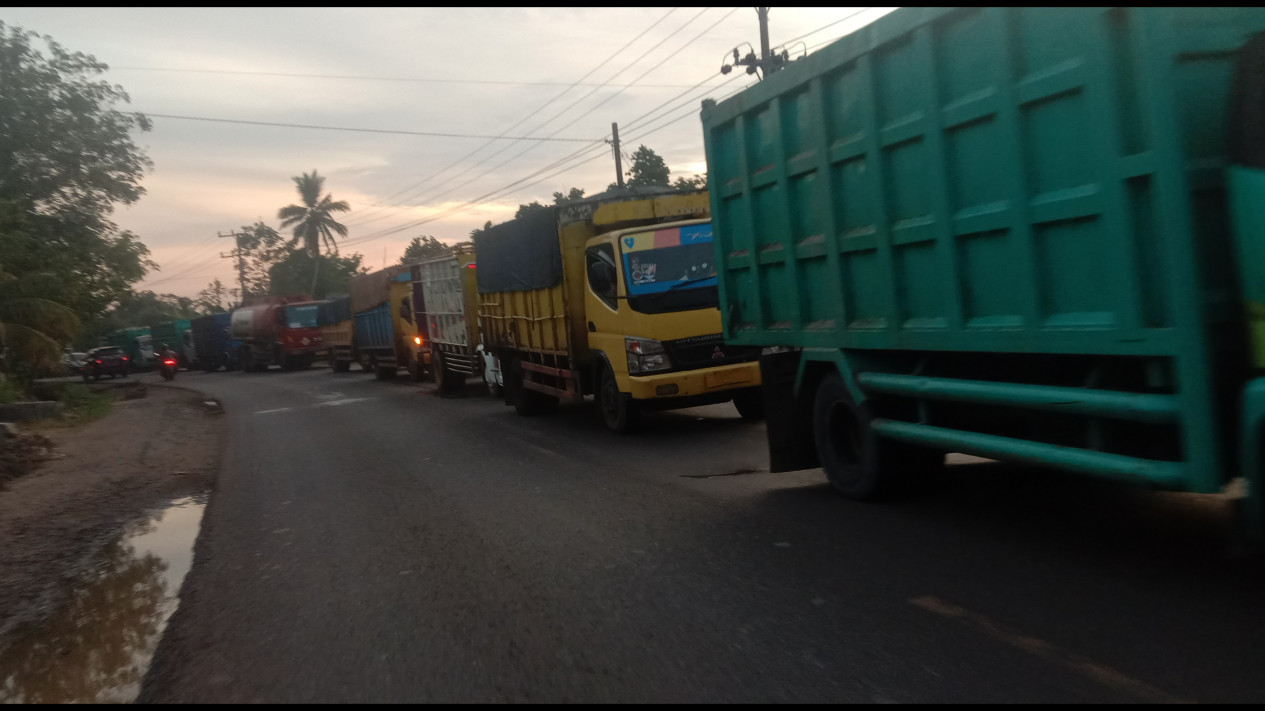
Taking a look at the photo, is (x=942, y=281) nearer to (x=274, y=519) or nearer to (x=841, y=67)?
(x=841, y=67)

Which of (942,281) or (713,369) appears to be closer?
(942,281)

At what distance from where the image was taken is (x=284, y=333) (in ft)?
134

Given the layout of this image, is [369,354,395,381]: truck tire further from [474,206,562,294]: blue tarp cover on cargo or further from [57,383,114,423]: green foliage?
[474,206,562,294]: blue tarp cover on cargo

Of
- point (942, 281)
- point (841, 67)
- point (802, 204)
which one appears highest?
point (841, 67)

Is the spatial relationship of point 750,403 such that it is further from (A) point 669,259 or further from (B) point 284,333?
(B) point 284,333

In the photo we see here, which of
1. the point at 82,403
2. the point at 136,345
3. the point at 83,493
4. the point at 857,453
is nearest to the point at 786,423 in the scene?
the point at 857,453

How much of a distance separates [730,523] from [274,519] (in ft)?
13.4

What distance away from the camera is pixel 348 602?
18.8ft

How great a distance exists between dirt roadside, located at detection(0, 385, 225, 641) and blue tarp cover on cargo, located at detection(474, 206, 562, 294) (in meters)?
4.79

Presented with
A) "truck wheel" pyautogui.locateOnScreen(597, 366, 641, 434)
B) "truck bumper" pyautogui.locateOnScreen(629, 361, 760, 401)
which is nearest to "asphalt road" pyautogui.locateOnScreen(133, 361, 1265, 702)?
"truck bumper" pyautogui.locateOnScreen(629, 361, 760, 401)

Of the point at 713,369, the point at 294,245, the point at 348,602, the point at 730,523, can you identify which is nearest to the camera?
the point at 348,602

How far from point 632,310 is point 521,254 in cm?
346

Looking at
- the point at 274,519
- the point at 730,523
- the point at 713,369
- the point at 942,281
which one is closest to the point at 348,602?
the point at 730,523

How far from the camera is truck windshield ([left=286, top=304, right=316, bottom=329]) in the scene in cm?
4094
